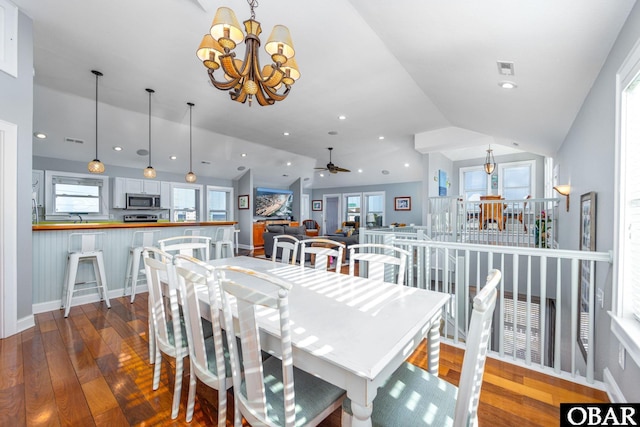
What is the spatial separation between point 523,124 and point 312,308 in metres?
3.95

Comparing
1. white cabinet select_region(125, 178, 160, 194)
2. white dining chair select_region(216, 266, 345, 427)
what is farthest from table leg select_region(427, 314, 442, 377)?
white cabinet select_region(125, 178, 160, 194)

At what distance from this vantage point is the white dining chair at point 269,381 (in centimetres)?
101

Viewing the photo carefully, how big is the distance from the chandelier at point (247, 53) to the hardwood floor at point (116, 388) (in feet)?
7.32

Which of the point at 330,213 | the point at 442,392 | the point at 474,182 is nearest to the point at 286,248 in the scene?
the point at 442,392

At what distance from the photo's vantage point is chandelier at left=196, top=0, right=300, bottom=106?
1.85 m

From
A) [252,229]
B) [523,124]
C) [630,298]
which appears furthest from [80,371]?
[252,229]

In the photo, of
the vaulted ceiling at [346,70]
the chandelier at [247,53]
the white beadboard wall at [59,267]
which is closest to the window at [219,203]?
the vaulted ceiling at [346,70]

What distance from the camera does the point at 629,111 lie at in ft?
5.12

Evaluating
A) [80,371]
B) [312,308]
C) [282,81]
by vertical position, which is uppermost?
[282,81]

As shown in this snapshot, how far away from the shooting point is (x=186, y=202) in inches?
343

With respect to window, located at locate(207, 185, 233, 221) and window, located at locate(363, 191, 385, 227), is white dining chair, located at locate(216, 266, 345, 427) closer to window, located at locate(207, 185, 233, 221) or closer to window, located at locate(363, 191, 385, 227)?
window, located at locate(207, 185, 233, 221)

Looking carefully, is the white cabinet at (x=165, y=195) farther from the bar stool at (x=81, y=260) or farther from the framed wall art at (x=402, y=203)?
the framed wall art at (x=402, y=203)

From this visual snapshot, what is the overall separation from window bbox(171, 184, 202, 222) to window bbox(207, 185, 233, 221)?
1.19 ft

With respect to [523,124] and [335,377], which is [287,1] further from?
[523,124]
